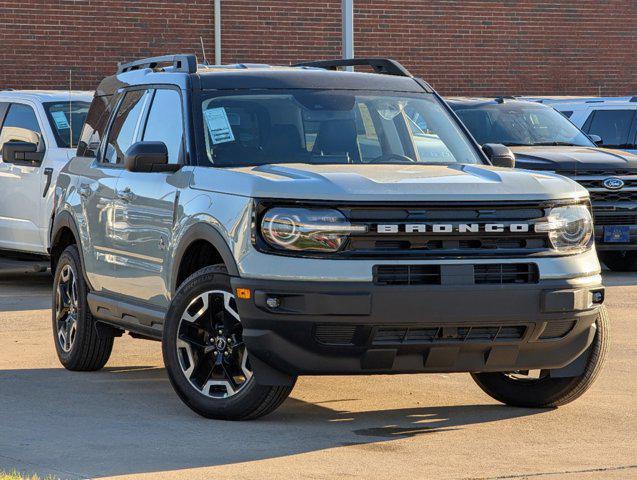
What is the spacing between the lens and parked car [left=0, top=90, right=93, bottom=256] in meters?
Result: 14.3

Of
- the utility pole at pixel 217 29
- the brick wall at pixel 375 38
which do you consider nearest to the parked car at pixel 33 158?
the brick wall at pixel 375 38

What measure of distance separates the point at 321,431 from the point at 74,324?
271 cm

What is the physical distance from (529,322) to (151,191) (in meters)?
2.39

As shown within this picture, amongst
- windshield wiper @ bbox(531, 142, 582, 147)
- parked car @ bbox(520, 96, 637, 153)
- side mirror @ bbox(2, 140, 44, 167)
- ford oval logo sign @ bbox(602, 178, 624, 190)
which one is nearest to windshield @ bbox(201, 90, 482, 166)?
side mirror @ bbox(2, 140, 44, 167)

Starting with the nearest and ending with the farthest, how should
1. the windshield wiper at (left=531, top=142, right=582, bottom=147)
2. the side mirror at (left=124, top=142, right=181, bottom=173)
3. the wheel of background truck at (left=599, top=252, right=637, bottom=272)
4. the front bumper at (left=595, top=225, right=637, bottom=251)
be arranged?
1. the side mirror at (left=124, top=142, right=181, bottom=173)
2. the front bumper at (left=595, top=225, right=637, bottom=251)
3. the wheel of background truck at (left=599, top=252, right=637, bottom=272)
4. the windshield wiper at (left=531, top=142, right=582, bottom=147)

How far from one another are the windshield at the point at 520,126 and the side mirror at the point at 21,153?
16.3ft

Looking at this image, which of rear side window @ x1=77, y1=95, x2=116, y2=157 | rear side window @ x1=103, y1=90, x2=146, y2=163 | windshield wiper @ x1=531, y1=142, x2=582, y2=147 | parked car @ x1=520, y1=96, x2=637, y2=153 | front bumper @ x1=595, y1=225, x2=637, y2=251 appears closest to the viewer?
rear side window @ x1=103, y1=90, x2=146, y2=163

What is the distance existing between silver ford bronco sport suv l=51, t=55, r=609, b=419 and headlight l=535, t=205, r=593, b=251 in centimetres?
1

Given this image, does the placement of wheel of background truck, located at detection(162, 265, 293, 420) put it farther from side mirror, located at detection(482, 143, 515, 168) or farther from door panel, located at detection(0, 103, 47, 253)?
door panel, located at detection(0, 103, 47, 253)

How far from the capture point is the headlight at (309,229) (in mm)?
6895

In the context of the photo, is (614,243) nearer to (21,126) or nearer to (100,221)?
(21,126)

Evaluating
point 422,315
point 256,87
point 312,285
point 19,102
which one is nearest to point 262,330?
point 312,285

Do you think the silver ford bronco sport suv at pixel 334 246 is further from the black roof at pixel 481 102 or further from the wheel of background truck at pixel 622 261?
the black roof at pixel 481 102

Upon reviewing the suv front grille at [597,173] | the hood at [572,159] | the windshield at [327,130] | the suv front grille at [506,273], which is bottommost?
the suv front grille at [597,173]
